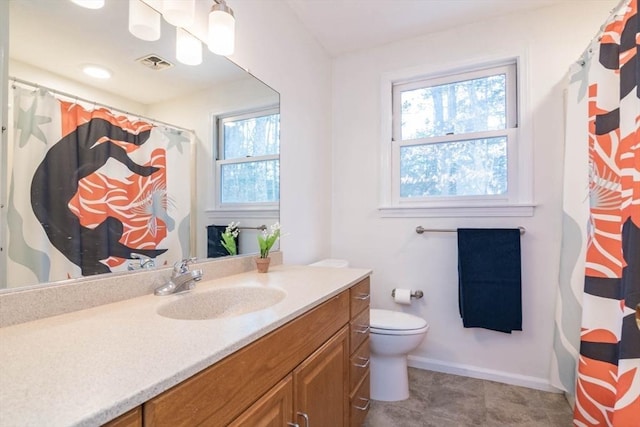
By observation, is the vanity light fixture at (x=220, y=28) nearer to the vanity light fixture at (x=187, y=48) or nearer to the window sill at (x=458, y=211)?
the vanity light fixture at (x=187, y=48)

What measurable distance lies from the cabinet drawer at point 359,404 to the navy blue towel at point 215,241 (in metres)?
0.87

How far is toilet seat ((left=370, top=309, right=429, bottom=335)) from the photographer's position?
1715 mm

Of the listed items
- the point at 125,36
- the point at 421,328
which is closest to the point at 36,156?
the point at 125,36

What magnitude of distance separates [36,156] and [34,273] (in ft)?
1.02

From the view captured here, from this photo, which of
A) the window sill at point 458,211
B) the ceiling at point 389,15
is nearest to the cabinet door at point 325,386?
the window sill at point 458,211

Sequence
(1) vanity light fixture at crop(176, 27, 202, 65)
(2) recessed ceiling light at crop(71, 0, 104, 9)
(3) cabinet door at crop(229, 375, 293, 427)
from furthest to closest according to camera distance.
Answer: (1) vanity light fixture at crop(176, 27, 202, 65)
(2) recessed ceiling light at crop(71, 0, 104, 9)
(3) cabinet door at crop(229, 375, 293, 427)

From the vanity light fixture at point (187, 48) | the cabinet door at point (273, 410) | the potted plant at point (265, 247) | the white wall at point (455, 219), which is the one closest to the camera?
the cabinet door at point (273, 410)

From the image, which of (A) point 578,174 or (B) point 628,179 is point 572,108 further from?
(B) point 628,179

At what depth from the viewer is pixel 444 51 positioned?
7.22 ft

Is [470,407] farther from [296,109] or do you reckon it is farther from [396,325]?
[296,109]

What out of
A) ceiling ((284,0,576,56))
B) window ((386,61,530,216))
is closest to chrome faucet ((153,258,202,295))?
window ((386,61,530,216))

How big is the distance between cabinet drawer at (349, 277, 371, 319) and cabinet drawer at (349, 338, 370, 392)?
185 millimetres

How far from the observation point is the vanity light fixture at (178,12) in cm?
110

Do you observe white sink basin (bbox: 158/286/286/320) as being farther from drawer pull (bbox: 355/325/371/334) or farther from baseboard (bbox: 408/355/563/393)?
baseboard (bbox: 408/355/563/393)
